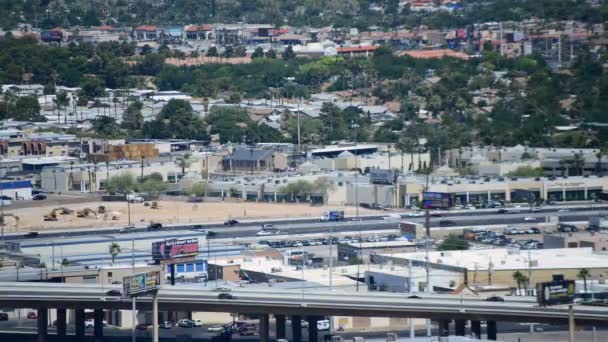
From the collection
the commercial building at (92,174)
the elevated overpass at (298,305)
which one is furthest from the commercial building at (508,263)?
the commercial building at (92,174)

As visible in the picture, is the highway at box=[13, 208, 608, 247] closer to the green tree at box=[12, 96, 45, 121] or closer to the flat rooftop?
the flat rooftop

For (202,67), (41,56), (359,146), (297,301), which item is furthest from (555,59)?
(297,301)

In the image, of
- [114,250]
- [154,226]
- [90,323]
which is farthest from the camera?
[154,226]

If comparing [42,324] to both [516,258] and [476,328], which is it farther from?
[516,258]

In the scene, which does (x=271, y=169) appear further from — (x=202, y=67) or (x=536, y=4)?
(x=536, y=4)

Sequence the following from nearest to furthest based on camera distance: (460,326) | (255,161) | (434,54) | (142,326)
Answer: (460,326) → (142,326) → (255,161) → (434,54)

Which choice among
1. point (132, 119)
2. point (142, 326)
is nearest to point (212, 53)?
point (132, 119)

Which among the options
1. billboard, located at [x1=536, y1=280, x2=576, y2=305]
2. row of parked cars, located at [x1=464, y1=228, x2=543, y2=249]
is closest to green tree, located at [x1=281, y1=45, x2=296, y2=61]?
row of parked cars, located at [x1=464, y1=228, x2=543, y2=249]
